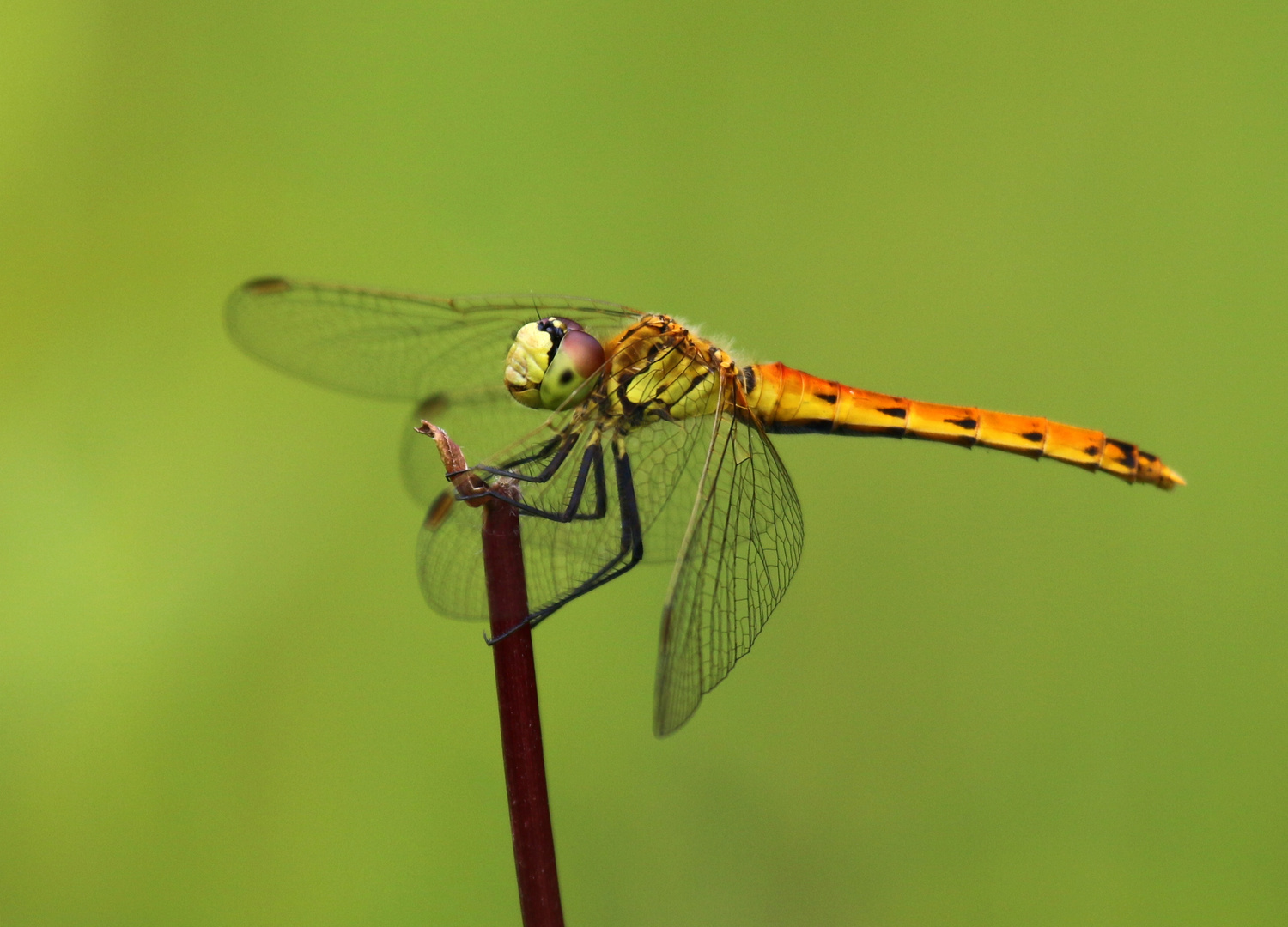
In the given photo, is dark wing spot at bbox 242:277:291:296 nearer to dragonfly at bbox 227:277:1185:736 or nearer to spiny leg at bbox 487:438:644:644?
dragonfly at bbox 227:277:1185:736

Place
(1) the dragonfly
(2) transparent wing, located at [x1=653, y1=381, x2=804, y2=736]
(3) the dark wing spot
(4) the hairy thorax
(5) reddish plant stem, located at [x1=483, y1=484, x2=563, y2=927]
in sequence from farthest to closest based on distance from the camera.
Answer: (3) the dark wing spot
(4) the hairy thorax
(1) the dragonfly
(2) transparent wing, located at [x1=653, y1=381, x2=804, y2=736]
(5) reddish plant stem, located at [x1=483, y1=484, x2=563, y2=927]

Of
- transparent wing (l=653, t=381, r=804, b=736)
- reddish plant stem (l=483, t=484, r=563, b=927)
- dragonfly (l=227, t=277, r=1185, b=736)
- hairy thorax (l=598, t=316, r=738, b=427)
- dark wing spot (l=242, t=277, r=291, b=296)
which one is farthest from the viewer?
dark wing spot (l=242, t=277, r=291, b=296)

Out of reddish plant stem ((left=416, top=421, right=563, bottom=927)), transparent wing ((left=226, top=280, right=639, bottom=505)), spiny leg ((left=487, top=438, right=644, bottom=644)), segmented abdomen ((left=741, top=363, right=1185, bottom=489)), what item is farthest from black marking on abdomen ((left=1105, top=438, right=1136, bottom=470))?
Answer: reddish plant stem ((left=416, top=421, right=563, bottom=927))

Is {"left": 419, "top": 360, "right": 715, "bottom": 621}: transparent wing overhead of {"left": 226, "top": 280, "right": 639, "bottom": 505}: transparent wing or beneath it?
beneath

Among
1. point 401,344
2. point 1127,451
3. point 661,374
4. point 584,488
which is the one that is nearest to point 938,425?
point 1127,451

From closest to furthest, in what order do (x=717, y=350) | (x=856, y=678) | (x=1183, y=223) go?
(x=717, y=350) → (x=856, y=678) → (x=1183, y=223)

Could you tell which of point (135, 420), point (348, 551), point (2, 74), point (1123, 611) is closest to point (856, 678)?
point (1123, 611)

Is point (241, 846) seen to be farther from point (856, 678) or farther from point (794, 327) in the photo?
point (794, 327)
